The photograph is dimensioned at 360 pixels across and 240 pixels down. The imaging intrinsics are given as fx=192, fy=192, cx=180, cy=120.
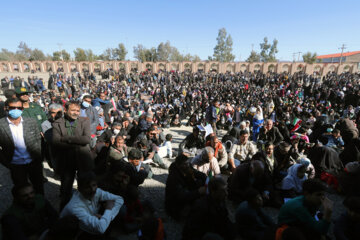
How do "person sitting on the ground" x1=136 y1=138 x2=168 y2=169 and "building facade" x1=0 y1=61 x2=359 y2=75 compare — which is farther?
"building facade" x1=0 y1=61 x2=359 y2=75

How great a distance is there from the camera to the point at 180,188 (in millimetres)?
2990

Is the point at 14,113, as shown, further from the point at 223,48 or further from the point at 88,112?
the point at 223,48

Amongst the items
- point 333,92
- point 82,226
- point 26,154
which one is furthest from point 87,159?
point 333,92

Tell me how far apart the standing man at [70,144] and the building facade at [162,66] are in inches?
1396

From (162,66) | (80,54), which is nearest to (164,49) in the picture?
(80,54)

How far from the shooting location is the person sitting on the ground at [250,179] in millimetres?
3148

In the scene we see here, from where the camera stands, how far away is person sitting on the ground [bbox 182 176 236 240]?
2094mm

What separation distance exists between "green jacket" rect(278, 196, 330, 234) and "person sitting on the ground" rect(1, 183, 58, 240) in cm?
274

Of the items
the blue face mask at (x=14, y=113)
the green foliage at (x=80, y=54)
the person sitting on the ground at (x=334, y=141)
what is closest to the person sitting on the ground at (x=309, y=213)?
the blue face mask at (x=14, y=113)

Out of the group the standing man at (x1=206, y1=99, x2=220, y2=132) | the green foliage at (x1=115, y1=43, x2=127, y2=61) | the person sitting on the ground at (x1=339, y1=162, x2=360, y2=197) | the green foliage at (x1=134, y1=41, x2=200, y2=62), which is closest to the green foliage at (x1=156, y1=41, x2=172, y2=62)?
the green foliage at (x1=134, y1=41, x2=200, y2=62)

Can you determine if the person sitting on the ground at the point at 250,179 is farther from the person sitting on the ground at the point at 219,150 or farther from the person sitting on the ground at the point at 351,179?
the person sitting on the ground at the point at 351,179

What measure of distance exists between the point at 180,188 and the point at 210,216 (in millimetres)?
899

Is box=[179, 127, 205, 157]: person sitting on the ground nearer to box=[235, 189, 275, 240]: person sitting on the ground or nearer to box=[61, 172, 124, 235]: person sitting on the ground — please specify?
box=[235, 189, 275, 240]: person sitting on the ground

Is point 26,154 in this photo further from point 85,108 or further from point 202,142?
point 202,142
